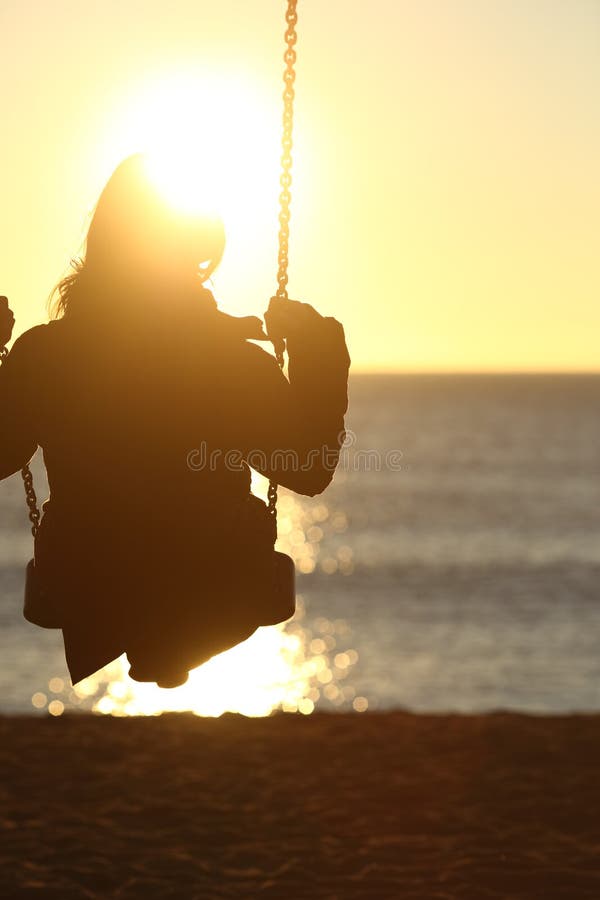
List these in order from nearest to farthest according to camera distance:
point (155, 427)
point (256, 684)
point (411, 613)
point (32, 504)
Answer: point (155, 427) → point (32, 504) → point (256, 684) → point (411, 613)

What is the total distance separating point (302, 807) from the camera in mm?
7566

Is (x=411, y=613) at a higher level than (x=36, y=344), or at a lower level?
lower

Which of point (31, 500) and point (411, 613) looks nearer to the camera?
point (31, 500)

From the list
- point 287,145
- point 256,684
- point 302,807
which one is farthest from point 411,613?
point 287,145

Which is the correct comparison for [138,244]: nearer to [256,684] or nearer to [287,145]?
[287,145]

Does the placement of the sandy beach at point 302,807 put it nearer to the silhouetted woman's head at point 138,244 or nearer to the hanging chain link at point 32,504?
the hanging chain link at point 32,504

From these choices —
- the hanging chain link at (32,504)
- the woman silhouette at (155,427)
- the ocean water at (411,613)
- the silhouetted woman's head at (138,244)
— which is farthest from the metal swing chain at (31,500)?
the ocean water at (411,613)

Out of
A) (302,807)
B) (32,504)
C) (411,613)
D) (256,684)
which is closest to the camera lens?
(32,504)

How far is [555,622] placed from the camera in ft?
81.4

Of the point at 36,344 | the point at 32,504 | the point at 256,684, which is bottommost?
the point at 256,684

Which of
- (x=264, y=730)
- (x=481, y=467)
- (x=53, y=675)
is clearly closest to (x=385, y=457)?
(x=481, y=467)

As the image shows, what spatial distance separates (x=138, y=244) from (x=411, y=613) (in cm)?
2343

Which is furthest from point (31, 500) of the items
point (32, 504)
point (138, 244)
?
point (138, 244)

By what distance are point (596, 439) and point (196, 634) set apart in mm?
86362
